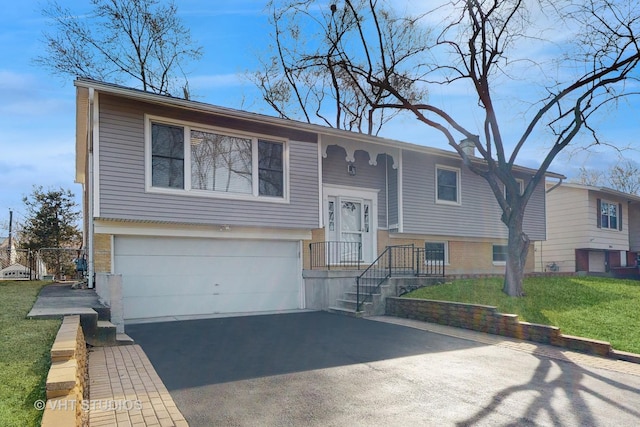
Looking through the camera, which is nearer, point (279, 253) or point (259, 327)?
point (259, 327)

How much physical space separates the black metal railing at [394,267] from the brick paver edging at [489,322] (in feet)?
2.56

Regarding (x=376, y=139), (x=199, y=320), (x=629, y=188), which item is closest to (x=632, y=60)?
(x=376, y=139)

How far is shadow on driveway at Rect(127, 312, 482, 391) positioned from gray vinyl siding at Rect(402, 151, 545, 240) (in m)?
5.45

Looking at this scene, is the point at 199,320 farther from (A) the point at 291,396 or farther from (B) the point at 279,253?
(A) the point at 291,396

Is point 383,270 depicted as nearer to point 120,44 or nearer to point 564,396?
point 564,396

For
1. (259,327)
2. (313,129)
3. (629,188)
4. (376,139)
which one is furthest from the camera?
(629,188)

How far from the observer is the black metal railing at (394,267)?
1246 cm

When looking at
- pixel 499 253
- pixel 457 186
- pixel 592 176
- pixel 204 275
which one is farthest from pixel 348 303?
pixel 592 176

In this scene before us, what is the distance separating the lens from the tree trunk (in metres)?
11.1

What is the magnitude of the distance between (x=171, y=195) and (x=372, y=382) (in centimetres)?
690

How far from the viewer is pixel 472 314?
984cm

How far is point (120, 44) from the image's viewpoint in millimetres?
21641

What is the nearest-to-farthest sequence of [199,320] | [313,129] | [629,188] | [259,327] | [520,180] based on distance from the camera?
[259,327], [199,320], [313,129], [520,180], [629,188]

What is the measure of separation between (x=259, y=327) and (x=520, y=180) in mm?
13733
